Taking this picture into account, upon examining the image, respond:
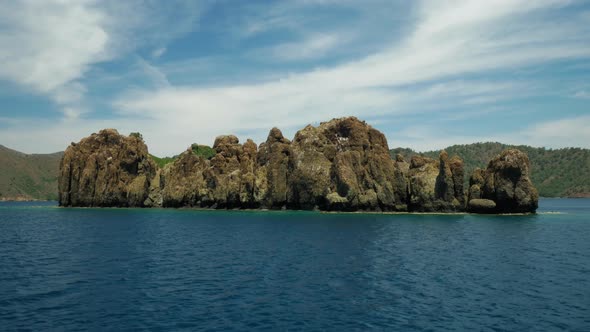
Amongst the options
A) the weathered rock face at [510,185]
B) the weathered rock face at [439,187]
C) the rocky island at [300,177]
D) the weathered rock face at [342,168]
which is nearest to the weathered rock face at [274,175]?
the rocky island at [300,177]

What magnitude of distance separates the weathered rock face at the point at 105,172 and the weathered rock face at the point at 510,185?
418 feet

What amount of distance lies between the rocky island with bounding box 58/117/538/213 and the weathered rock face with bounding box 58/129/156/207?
0.40m

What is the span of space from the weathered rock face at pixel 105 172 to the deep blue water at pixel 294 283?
9995cm

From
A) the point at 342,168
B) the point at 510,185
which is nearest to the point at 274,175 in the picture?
the point at 342,168

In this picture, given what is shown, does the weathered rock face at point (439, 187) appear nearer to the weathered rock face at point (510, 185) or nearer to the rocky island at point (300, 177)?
the rocky island at point (300, 177)

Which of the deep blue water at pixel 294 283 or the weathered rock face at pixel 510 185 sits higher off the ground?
the weathered rock face at pixel 510 185

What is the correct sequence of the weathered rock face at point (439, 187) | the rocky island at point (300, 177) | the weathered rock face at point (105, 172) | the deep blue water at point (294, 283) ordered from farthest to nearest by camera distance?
the weathered rock face at point (105, 172) < the rocky island at point (300, 177) < the weathered rock face at point (439, 187) < the deep blue water at point (294, 283)

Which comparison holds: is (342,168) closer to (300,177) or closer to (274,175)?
(300,177)

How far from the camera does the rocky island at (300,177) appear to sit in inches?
4879

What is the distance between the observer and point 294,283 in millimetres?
38812

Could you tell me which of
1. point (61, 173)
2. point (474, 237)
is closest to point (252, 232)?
point (474, 237)

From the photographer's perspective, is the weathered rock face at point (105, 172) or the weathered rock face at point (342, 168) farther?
the weathered rock face at point (105, 172)

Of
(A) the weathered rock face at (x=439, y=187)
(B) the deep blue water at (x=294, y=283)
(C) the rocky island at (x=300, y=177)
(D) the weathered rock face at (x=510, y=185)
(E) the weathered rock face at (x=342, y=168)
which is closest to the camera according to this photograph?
(B) the deep blue water at (x=294, y=283)

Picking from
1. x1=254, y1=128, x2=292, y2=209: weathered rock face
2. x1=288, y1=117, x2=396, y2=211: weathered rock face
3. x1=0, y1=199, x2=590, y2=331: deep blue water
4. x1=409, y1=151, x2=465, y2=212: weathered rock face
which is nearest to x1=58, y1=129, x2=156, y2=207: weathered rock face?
x1=254, y1=128, x2=292, y2=209: weathered rock face
